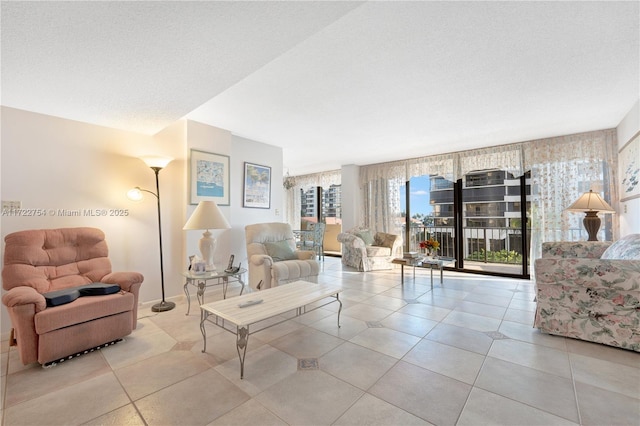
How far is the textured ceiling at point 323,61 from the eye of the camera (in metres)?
1.56

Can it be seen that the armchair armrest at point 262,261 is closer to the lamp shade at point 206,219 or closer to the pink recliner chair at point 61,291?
the lamp shade at point 206,219

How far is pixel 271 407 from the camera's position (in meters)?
1.55

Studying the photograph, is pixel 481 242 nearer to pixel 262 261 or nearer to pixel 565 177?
pixel 565 177

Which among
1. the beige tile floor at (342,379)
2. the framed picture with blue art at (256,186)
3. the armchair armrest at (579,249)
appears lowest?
the beige tile floor at (342,379)

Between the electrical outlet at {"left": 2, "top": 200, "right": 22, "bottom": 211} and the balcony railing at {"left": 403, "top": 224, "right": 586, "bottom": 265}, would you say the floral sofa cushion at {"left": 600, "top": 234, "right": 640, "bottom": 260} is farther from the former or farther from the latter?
the electrical outlet at {"left": 2, "top": 200, "right": 22, "bottom": 211}

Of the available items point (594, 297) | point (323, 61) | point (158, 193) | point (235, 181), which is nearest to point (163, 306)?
point (158, 193)

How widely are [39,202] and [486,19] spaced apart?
420cm

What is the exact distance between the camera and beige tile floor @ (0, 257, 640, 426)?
4.90 feet

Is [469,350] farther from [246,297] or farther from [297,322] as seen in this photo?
[246,297]

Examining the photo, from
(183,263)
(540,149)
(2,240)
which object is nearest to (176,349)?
(183,263)

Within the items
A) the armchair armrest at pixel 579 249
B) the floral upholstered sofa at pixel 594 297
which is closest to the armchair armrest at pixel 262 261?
the floral upholstered sofa at pixel 594 297

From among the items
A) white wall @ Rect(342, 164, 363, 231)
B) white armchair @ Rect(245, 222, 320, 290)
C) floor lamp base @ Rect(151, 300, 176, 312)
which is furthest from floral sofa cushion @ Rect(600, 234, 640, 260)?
floor lamp base @ Rect(151, 300, 176, 312)

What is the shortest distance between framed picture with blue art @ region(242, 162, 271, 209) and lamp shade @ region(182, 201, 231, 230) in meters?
1.23

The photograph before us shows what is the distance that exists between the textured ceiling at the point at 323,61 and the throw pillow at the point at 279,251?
180 cm
